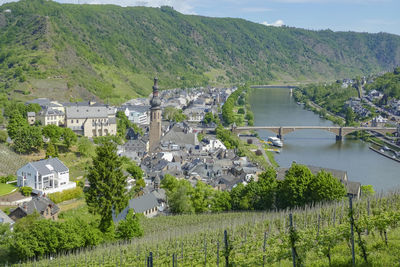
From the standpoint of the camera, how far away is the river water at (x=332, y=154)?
3566cm

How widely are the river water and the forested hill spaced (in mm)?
29970

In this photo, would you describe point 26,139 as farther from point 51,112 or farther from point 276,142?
point 276,142

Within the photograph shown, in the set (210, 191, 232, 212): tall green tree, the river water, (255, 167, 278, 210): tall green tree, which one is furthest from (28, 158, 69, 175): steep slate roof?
the river water

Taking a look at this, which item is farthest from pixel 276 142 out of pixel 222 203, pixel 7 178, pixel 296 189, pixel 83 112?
pixel 7 178

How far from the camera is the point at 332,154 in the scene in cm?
4481

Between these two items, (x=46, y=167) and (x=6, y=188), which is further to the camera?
(x=46, y=167)

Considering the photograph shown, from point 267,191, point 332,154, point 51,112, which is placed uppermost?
point 51,112

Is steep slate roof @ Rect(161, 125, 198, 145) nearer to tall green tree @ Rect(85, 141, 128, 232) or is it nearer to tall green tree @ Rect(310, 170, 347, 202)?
tall green tree @ Rect(310, 170, 347, 202)

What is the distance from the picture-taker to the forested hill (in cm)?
6519

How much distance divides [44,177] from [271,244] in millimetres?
16420

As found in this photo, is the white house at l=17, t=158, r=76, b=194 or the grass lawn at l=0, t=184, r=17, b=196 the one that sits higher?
the white house at l=17, t=158, r=76, b=194

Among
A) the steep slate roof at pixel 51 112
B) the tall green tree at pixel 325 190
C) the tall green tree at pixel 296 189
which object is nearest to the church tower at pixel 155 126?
the steep slate roof at pixel 51 112

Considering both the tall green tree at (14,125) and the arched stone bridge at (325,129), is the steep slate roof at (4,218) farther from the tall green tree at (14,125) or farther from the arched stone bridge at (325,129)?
the arched stone bridge at (325,129)

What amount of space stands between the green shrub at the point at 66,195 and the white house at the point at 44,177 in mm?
608
